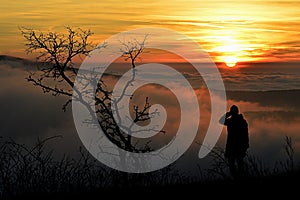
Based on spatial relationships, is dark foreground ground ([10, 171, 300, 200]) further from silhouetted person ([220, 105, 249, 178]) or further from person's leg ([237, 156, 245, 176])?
silhouetted person ([220, 105, 249, 178])

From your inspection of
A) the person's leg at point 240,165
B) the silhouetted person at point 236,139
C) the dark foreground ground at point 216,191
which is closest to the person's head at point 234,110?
the silhouetted person at point 236,139

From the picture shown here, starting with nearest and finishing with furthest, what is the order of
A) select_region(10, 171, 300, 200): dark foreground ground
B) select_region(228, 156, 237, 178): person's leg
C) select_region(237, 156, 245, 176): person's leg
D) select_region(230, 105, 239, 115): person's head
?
select_region(10, 171, 300, 200): dark foreground ground < select_region(230, 105, 239, 115): person's head < select_region(237, 156, 245, 176): person's leg < select_region(228, 156, 237, 178): person's leg

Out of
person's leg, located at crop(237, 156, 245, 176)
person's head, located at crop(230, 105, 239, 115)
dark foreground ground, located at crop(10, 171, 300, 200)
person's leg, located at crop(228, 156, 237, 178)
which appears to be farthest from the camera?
person's leg, located at crop(228, 156, 237, 178)

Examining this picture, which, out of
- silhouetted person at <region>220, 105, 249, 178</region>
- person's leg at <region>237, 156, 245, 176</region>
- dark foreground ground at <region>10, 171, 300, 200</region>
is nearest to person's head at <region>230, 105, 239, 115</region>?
silhouetted person at <region>220, 105, 249, 178</region>

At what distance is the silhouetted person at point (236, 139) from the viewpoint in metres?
17.3

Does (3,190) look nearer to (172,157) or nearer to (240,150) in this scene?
(240,150)

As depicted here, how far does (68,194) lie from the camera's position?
16.0 meters

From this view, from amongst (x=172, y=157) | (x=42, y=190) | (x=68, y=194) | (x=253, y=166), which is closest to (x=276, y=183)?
(x=253, y=166)

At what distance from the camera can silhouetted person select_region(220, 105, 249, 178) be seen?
17.3m

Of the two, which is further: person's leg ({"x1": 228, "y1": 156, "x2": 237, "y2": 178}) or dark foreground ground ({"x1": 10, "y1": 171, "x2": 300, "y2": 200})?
person's leg ({"x1": 228, "y1": 156, "x2": 237, "y2": 178})

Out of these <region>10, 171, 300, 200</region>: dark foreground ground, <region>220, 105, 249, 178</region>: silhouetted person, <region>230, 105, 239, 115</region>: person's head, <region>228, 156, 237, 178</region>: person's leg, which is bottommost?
<region>10, 171, 300, 200</region>: dark foreground ground

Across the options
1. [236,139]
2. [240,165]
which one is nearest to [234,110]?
[236,139]

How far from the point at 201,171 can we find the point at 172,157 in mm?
11148

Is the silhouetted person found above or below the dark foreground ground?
above
